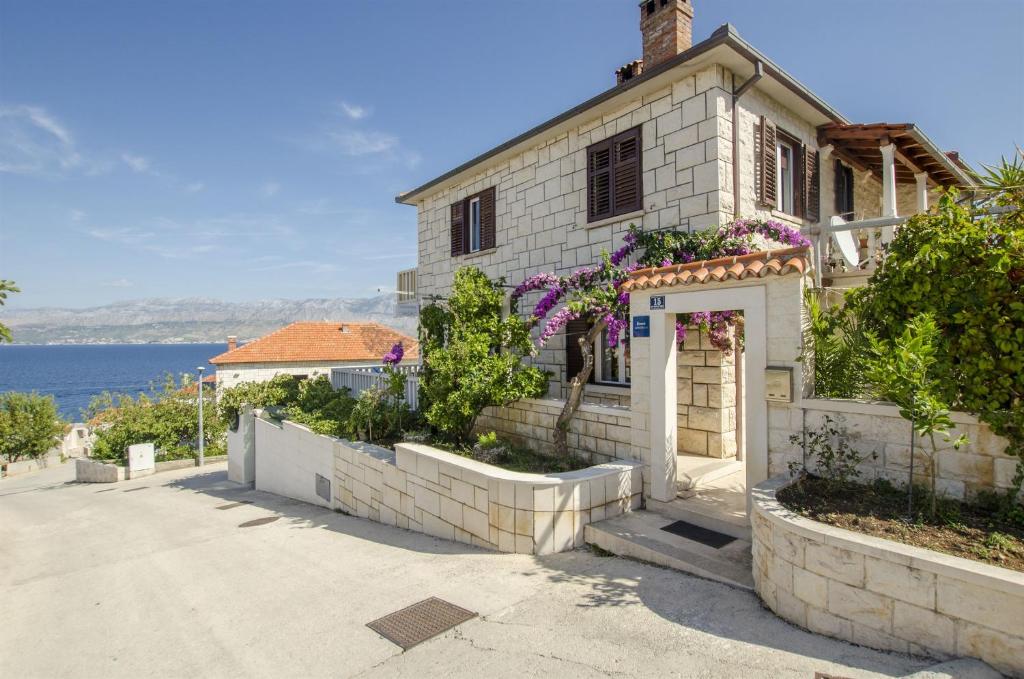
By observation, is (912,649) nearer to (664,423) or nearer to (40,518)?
(664,423)

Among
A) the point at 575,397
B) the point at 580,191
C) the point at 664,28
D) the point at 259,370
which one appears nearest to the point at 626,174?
the point at 580,191

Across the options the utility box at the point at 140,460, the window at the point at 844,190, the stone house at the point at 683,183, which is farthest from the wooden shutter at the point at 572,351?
the utility box at the point at 140,460

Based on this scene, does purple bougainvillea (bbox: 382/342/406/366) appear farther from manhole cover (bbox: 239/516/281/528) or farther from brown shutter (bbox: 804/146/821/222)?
brown shutter (bbox: 804/146/821/222)

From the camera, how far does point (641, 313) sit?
268 inches

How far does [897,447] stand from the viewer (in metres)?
4.68

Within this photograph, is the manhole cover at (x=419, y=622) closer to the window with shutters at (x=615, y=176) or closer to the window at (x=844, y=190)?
the window with shutters at (x=615, y=176)

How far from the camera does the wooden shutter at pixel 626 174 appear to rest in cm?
903

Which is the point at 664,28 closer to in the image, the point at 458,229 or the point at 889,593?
the point at 458,229

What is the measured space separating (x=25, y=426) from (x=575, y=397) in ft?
120

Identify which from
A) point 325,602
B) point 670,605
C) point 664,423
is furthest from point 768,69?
point 325,602

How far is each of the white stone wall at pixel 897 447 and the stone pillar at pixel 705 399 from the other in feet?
8.94

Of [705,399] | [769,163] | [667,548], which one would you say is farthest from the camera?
[769,163]

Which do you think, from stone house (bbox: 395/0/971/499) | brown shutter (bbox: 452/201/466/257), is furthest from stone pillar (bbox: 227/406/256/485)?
stone house (bbox: 395/0/971/499)

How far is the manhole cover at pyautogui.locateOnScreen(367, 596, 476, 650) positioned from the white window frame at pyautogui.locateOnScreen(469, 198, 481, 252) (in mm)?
9482
